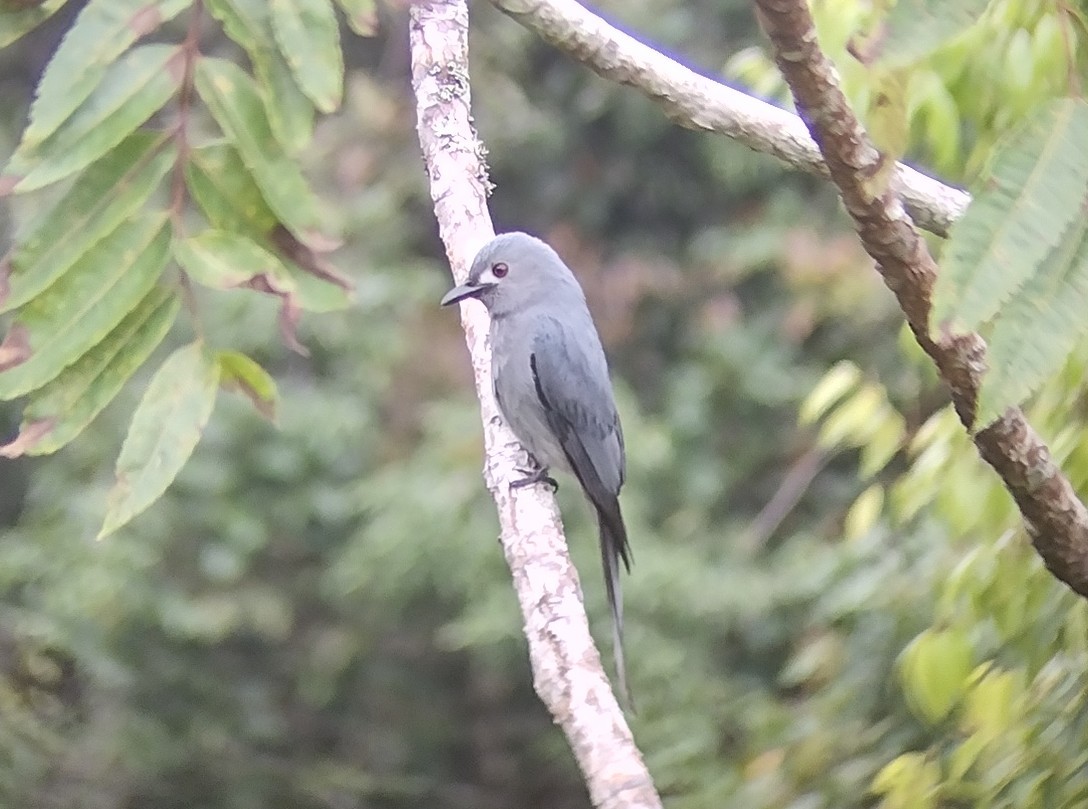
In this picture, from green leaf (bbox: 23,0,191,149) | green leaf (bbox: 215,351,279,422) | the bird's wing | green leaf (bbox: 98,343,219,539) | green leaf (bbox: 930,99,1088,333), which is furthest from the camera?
the bird's wing

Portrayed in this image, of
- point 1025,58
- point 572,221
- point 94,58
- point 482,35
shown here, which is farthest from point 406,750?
point 94,58

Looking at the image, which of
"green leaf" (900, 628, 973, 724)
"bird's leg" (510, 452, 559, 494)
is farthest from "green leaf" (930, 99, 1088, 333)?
"bird's leg" (510, 452, 559, 494)

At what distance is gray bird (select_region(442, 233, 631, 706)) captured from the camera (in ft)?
11.2

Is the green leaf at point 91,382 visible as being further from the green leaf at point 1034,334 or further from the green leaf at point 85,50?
the green leaf at point 1034,334

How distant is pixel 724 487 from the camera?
6.39 m

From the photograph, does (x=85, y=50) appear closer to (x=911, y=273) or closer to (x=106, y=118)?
(x=106, y=118)

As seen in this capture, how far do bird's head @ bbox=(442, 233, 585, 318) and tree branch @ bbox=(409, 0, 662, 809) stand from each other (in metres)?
0.05

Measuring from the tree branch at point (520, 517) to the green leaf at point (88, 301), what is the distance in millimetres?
361

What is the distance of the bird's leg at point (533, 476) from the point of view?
281cm

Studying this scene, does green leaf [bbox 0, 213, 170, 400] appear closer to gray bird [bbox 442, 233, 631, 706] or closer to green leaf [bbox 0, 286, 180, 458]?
green leaf [bbox 0, 286, 180, 458]

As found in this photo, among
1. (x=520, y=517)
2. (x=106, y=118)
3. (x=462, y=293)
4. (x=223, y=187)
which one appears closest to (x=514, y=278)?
(x=462, y=293)

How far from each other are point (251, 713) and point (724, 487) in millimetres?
2352

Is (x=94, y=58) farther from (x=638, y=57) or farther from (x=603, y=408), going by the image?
(x=603, y=408)

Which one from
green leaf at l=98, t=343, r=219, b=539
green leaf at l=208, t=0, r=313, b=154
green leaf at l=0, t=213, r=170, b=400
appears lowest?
green leaf at l=98, t=343, r=219, b=539
